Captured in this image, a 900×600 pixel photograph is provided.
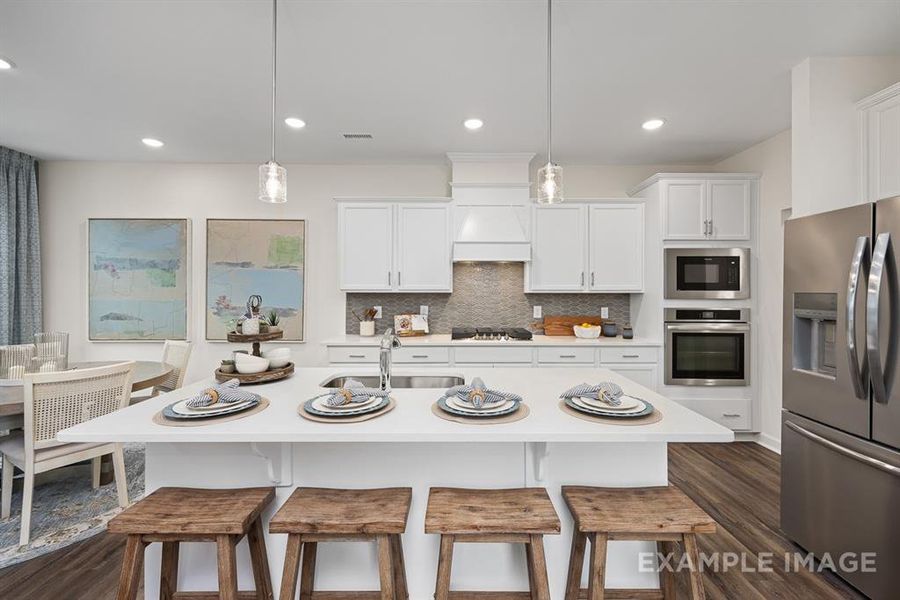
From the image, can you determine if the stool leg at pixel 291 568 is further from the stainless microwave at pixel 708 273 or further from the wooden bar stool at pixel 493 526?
the stainless microwave at pixel 708 273

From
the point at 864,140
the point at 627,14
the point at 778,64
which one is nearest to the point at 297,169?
the point at 627,14

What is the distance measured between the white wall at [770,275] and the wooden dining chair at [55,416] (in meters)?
4.78

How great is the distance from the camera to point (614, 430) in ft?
4.44

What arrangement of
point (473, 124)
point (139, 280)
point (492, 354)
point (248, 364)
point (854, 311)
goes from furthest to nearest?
point (139, 280), point (492, 354), point (473, 124), point (248, 364), point (854, 311)

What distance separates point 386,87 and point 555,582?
2.81 metres

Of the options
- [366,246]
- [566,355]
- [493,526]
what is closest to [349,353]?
[366,246]

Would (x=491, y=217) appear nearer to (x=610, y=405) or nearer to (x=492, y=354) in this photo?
(x=492, y=354)

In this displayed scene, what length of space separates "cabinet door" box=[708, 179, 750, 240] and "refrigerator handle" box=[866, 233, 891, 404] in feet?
6.59

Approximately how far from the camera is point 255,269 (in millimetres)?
4277

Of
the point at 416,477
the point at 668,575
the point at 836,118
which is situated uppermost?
the point at 836,118

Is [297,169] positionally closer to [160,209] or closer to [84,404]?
[160,209]

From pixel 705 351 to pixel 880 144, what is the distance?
6.30 feet

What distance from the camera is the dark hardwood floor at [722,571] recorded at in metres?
1.88

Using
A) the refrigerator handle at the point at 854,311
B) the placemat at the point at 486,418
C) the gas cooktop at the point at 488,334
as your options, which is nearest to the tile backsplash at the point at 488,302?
the gas cooktop at the point at 488,334
